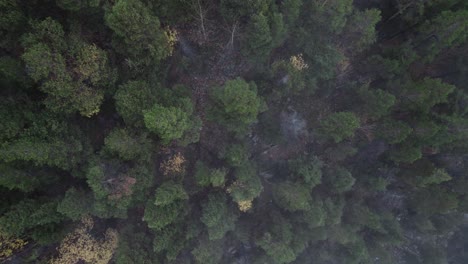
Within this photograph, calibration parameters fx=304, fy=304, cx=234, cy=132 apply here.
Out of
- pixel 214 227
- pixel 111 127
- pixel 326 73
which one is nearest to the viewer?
pixel 111 127

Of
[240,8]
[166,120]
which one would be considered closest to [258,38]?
[240,8]

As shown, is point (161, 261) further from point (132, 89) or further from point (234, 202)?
point (132, 89)

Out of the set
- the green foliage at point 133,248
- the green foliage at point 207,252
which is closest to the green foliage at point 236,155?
the green foliage at point 207,252

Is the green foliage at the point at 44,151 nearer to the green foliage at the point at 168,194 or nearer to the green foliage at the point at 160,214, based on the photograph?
the green foliage at the point at 168,194

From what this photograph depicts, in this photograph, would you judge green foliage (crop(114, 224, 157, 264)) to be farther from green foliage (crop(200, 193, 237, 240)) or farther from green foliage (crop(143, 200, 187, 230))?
green foliage (crop(200, 193, 237, 240))

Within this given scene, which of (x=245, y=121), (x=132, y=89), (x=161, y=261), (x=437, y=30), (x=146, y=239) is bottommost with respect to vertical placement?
(x=161, y=261)

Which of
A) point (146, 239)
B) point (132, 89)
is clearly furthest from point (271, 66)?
point (146, 239)

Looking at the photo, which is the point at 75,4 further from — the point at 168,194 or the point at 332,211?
the point at 332,211
